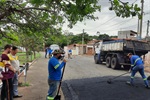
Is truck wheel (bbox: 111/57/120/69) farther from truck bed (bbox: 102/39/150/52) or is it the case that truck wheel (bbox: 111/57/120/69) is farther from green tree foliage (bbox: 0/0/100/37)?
green tree foliage (bbox: 0/0/100/37)

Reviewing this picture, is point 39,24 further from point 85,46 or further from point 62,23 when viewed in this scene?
point 85,46

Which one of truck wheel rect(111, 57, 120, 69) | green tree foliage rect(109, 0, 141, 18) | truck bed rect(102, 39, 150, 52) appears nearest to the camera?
green tree foliage rect(109, 0, 141, 18)

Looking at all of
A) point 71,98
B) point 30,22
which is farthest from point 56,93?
point 30,22

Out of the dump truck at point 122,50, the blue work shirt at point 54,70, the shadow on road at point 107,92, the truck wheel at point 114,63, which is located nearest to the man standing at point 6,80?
the blue work shirt at point 54,70

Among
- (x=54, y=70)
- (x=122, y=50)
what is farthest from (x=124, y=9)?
(x=122, y=50)

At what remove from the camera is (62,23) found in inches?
367

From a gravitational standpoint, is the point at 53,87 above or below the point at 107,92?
above

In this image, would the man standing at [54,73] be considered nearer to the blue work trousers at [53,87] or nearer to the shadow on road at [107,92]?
the blue work trousers at [53,87]

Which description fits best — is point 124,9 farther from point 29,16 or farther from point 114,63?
point 114,63

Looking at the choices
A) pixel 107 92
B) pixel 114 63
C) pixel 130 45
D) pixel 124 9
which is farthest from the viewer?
pixel 114 63

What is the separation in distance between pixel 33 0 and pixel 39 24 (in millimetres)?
4136

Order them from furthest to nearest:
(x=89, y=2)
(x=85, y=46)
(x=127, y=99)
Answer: (x=85, y=46), (x=127, y=99), (x=89, y=2)

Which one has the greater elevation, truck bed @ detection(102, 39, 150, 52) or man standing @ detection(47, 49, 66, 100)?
truck bed @ detection(102, 39, 150, 52)

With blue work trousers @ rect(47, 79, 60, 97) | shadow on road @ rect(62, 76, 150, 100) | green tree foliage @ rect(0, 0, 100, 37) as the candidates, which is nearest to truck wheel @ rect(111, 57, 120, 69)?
shadow on road @ rect(62, 76, 150, 100)
